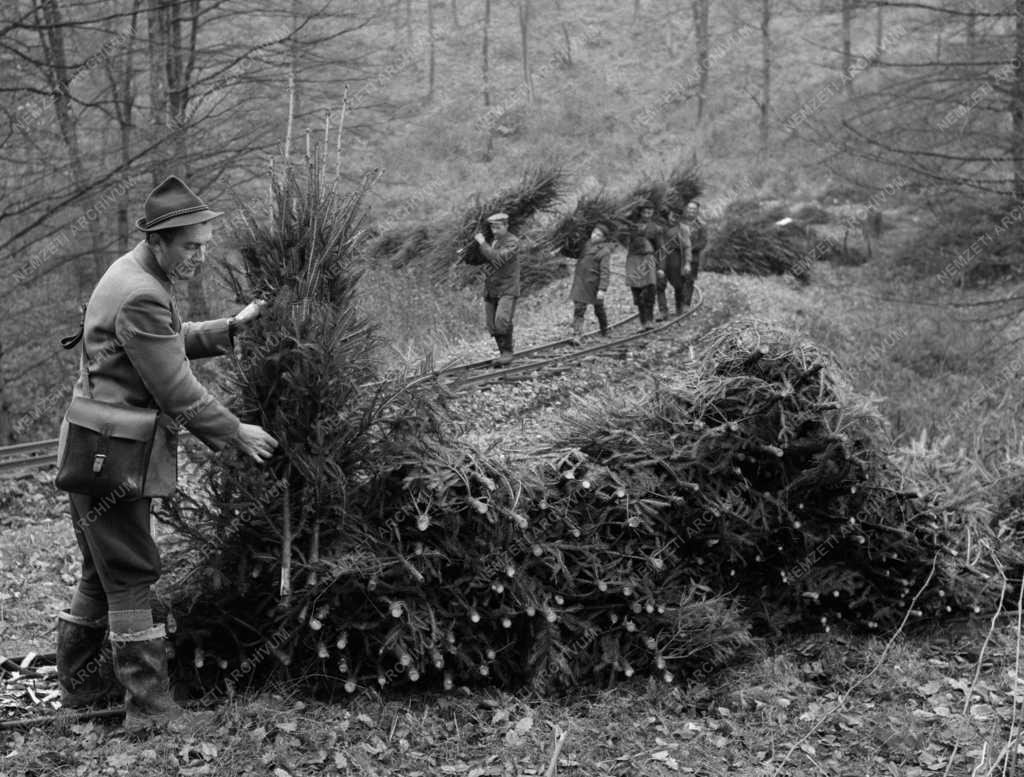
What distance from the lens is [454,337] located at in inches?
665

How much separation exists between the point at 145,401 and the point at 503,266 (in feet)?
28.3

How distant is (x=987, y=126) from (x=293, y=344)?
17.0m

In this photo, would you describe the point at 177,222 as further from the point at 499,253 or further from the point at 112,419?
the point at 499,253

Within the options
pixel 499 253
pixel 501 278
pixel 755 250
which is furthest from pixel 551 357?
pixel 755 250

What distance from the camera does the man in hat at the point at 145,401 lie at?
436 cm

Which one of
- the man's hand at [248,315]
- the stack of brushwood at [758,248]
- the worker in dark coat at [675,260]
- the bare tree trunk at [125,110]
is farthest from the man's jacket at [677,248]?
the man's hand at [248,315]

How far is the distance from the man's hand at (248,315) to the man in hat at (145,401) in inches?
11.0

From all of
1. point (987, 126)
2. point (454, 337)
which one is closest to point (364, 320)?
point (454, 337)

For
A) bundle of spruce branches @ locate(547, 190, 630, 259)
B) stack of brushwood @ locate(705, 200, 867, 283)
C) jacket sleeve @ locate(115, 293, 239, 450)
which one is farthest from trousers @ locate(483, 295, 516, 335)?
stack of brushwood @ locate(705, 200, 867, 283)

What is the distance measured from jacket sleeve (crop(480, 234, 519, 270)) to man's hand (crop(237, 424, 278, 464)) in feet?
27.3

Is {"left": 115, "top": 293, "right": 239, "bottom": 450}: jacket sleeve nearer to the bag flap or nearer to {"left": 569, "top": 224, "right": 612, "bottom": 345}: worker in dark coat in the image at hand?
the bag flap

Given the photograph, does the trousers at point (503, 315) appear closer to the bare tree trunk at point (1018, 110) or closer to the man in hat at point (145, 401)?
the man in hat at point (145, 401)

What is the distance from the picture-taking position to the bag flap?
436 centimetres

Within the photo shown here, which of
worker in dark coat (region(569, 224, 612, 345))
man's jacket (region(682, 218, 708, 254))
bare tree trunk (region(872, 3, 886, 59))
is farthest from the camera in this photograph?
bare tree trunk (region(872, 3, 886, 59))
